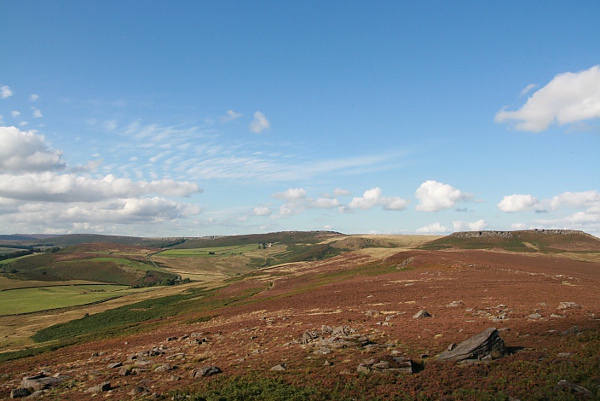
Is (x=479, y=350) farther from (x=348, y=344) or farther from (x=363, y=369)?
(x=348, y=344)

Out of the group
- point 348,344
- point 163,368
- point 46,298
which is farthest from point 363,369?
point 46,298

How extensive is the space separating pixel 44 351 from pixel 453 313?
53.6 m

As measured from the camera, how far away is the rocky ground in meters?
22.0

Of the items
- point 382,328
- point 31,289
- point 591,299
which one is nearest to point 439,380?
point 382,328

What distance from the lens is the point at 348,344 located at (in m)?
28.0

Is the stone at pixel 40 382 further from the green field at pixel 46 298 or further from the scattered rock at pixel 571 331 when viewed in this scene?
the green field at pixel 46 298

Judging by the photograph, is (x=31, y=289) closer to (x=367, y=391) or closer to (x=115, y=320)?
(x=115, y=320)

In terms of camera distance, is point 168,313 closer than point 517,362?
No

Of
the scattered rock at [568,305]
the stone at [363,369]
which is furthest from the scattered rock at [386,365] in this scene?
the scattered rock at [568,305]

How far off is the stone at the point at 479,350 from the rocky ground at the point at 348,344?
0.36 feet

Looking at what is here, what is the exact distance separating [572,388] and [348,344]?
1510 centimetres

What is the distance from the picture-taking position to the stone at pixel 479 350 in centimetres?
2186

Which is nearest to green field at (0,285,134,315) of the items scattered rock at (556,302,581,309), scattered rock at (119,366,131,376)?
scattered rock at (119,366,131,376)

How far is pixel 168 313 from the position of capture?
2899 inches
